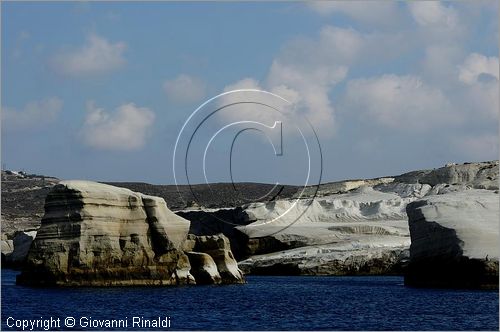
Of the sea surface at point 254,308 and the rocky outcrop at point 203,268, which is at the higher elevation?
the rocky outcrop at point 203,268

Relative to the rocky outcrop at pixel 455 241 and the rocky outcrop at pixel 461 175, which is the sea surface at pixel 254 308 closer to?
the rocky outcrop at pixel 455 241

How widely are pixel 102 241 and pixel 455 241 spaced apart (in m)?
19.2

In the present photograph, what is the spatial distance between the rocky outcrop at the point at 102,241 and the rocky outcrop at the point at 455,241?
1401 centimetres

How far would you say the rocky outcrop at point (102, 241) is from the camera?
54844 mm

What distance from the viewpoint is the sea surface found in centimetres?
3972

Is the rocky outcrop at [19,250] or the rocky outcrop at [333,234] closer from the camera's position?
the rocky outcrop at [333,234]

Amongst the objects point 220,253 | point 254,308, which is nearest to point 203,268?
point 220,253

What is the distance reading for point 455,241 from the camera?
180 ft

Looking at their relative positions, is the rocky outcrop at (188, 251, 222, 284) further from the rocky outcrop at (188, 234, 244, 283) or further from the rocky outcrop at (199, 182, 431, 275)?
the rocky outcrop at (199, 182, 431, 275)

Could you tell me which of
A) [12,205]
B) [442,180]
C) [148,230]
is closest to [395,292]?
[148,230]

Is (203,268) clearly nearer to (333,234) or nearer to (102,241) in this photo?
(102,241)

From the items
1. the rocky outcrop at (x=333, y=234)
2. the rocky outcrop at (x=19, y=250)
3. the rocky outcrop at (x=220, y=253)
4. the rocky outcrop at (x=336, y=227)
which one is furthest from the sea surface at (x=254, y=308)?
the rocky outcrop at (x=19, y=250)

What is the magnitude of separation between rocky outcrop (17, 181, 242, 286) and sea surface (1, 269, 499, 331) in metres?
1.68

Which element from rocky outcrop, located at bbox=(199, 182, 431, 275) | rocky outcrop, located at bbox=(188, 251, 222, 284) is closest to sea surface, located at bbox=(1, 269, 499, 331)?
rocky outcrop, located at bbox=(188, 251, 222, 284)
